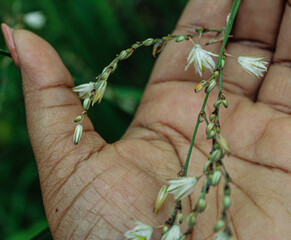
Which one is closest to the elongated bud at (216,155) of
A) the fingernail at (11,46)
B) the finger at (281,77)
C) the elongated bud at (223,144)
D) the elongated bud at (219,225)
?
the elongated bud at (223,144)

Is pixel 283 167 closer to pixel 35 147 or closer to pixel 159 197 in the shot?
pixel 159 197

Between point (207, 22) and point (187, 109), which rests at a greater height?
point (207, 22)

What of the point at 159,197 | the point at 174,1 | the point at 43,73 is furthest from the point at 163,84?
the point at 174,1

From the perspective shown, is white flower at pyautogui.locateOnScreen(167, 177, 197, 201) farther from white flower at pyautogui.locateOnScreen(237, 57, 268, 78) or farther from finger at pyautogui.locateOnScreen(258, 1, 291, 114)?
finger at pyautogui.locateOnScreen(258, 1, 291, 114)

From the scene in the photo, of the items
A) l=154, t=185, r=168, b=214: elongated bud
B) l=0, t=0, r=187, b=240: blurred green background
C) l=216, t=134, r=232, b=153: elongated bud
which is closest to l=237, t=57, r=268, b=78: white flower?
l=216, t=134, r=232, b=153: elongated bud

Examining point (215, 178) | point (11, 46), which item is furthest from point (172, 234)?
point (11, 46)

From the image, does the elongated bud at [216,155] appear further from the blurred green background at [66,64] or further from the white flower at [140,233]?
the blurred green background at [66,64]

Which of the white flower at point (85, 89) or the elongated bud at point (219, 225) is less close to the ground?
the white flower at point (85, 89)
